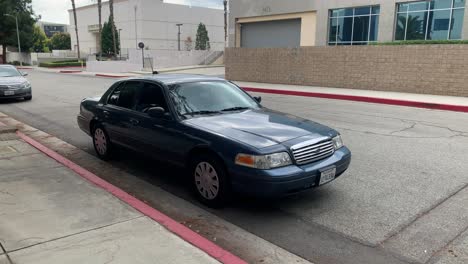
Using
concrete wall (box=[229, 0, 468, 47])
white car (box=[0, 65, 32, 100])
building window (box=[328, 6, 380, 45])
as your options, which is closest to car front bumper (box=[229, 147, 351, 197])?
white car (box=[0, 65, 32, 100])

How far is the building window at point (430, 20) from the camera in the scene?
25.3m

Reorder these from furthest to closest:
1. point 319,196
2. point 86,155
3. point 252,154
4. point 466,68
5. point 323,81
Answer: point 323,81 → point 466,68 → point 86,155 → point 319,196 → point 252,154

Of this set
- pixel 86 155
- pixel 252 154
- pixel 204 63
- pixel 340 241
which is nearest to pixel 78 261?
pixel 252 154

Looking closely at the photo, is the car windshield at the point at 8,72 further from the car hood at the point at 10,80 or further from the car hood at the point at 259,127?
the car hood at the point at 259,127

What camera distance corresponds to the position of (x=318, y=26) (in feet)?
105

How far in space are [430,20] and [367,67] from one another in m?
10.3

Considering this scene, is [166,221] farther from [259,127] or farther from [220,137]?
[259,127]

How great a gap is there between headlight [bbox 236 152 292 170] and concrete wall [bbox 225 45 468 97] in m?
15.0

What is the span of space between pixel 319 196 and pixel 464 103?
38.6ft

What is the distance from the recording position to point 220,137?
4668 millimetres

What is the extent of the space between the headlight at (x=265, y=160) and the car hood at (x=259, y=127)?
0.49ft

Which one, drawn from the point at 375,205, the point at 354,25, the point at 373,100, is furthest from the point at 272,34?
the point at 375,205

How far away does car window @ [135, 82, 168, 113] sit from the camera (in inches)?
227

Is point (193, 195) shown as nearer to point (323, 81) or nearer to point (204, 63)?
point (323, 81)
